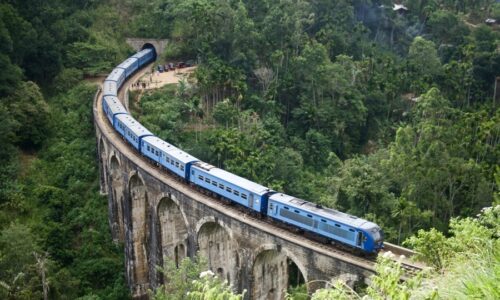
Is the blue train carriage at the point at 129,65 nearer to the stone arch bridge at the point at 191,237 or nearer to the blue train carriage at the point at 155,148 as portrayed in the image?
the stone arch bridge at the point at 191,237

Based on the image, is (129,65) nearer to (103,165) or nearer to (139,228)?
(103,165)

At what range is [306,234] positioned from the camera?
2575 centimetres

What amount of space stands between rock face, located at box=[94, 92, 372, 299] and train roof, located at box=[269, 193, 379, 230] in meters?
1.48

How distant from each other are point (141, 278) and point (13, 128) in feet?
54.2

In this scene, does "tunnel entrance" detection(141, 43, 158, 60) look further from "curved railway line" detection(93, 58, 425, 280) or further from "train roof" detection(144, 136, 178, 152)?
"train roof" detection(144, 136, 178, 152)

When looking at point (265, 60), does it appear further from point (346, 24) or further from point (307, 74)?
point (346, 24)

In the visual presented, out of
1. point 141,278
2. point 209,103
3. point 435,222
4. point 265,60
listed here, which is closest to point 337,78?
point 265,60

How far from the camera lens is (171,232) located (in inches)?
1337

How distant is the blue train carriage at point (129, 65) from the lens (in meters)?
57.4

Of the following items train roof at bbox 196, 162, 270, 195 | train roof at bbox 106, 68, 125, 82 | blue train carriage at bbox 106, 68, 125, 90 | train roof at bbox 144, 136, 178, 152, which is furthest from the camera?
train roof at bbox 106, 68, 125, 82

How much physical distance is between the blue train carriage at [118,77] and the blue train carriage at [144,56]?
20.5ft

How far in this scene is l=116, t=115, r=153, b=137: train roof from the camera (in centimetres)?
3634

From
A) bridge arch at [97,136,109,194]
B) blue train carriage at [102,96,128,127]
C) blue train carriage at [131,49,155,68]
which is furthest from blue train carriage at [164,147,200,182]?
blue train carriage at [131,49,155,68]

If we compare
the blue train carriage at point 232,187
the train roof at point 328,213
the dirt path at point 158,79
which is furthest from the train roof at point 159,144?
the dirt path at point 158,79
